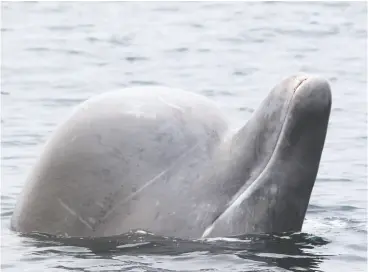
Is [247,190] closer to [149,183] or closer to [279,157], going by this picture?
[279,157]

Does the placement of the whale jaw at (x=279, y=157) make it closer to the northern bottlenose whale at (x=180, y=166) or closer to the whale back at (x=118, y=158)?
the northern bottlenose whale at (x=180, y=166)

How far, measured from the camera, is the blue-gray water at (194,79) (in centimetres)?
932

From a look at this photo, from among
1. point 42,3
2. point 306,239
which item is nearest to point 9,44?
point 42,3

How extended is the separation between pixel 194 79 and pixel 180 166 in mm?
12396

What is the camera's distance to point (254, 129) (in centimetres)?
894

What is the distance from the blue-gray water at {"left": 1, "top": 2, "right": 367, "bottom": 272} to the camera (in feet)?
30.6

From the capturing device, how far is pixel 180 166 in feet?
29.6

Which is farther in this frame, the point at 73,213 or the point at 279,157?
the point at 73,213

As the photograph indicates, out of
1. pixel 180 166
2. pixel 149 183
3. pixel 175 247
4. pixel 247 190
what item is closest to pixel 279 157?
pixel 247 190

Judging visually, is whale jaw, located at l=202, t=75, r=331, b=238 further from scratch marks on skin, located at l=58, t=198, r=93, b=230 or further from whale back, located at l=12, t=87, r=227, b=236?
scratch marks on skin, located at l=58, t=198, r=93, b=230

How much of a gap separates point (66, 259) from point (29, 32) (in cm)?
1787

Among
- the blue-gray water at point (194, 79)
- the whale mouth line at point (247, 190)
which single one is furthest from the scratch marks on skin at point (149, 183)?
the whale mouth line at point (247, 190)

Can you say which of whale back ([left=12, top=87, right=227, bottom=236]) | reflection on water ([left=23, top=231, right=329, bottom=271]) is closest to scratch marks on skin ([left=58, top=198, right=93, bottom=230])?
whale back ([left=12, top=87, right=227, bottom=236])

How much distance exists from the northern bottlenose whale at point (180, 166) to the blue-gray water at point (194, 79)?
0.85ft
